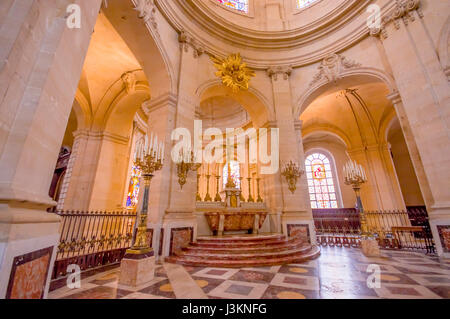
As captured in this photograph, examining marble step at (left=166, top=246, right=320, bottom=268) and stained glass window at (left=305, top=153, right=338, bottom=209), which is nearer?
marble step at (left=166, top=246, right=320, bottom=268)

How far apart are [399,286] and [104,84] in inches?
A: 390

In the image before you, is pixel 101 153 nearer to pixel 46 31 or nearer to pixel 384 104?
pixel 46 31

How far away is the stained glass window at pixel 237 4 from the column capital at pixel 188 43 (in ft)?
14.1

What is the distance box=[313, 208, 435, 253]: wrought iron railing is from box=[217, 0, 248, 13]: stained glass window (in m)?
10.8

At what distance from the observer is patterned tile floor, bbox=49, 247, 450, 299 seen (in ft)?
7.50

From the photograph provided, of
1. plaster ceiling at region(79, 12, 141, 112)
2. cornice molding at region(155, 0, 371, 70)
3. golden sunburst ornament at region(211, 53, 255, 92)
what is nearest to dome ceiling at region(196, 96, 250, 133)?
cornice molding at region(155, 0, 371, 70)

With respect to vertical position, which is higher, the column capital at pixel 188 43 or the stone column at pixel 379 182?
the column capital at pixel 188 43

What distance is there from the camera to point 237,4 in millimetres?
9320

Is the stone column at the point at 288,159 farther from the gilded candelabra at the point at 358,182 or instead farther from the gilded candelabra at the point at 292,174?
the gilded candelabra at the point at 358,182

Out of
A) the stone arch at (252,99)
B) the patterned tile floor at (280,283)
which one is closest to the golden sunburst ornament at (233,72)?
the stone arch at (252,99)

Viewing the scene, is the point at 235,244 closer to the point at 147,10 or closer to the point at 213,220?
the point at 213,220

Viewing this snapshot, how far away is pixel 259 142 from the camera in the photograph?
771 cm

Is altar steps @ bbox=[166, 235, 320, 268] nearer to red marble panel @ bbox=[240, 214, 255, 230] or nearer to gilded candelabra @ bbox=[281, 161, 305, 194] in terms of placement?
red marble panel @ bbox=[240, 214, 255, 230]

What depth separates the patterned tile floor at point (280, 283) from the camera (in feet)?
7.50
